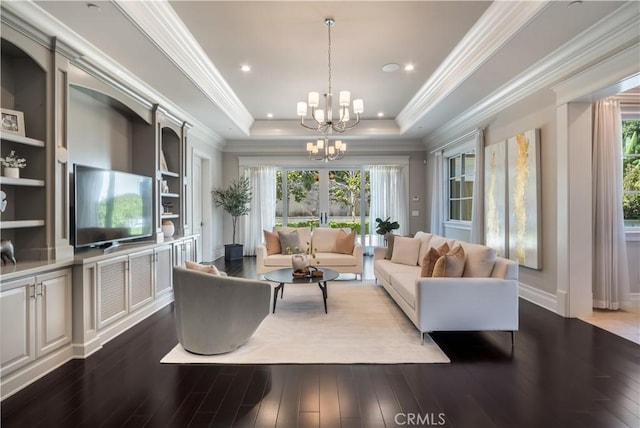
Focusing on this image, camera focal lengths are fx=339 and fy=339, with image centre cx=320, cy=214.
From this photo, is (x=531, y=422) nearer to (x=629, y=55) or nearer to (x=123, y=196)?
(x=629, y=55)

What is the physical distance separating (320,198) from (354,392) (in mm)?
6645

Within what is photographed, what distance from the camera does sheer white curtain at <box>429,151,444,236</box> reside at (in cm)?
743

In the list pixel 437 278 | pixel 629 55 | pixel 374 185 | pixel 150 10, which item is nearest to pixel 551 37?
pixel 629 55

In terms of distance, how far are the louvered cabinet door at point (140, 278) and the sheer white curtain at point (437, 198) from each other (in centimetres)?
579

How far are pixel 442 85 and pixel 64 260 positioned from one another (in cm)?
507

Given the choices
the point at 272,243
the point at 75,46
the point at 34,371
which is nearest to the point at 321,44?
the point at 75,46

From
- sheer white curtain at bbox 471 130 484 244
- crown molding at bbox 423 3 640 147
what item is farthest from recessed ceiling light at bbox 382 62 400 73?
sheer white curtain at bbox 471 130 484 244

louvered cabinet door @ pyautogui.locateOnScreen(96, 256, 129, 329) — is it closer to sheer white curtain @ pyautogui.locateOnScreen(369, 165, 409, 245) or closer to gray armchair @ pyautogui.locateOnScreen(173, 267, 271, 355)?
gray armchair @ pyautogui.locateOnScreen(173, 267, 271, 355)

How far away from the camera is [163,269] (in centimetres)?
440

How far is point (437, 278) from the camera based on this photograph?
9.97 feet

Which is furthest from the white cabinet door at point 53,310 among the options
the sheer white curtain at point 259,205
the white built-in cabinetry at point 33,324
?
the sheer white curtain at point 259,205

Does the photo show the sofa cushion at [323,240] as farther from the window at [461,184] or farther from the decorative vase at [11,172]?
the decorative vase at [11,172]

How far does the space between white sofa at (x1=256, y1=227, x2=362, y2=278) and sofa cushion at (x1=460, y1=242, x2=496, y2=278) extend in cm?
240

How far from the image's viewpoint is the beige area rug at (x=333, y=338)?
280 centimetres
